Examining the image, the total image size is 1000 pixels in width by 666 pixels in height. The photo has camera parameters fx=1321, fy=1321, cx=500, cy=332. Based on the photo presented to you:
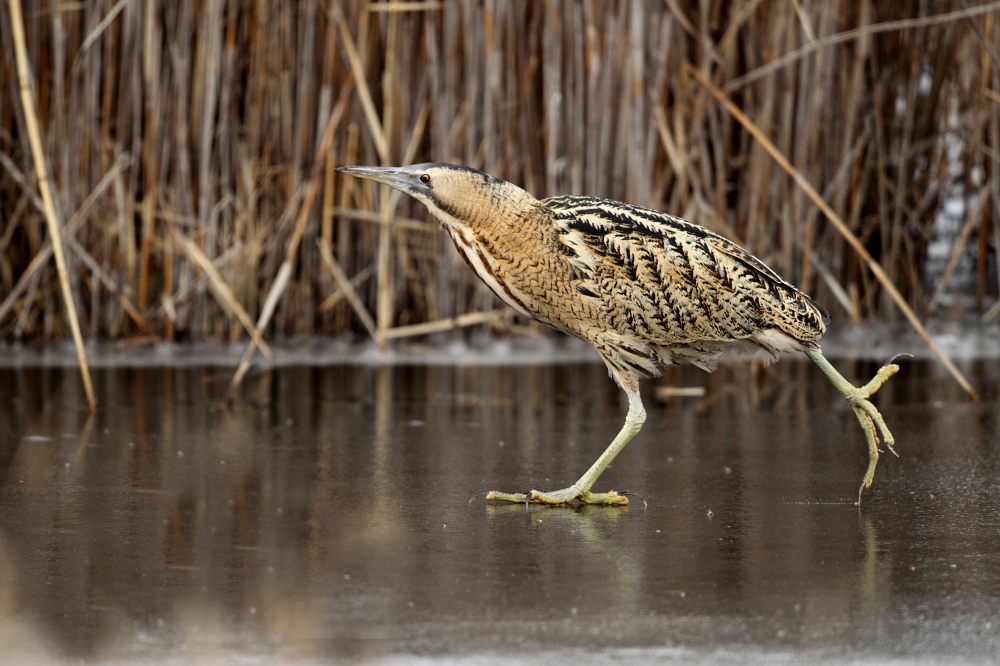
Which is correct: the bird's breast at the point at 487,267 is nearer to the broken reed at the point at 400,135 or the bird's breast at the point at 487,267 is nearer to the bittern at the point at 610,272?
the bittern at the point at 610,272

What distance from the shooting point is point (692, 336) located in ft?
14.3

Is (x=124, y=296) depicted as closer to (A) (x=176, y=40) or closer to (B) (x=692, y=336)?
(A) (x=176, y=40)

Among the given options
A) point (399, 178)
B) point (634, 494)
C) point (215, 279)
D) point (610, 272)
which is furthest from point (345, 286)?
point (634, 494)

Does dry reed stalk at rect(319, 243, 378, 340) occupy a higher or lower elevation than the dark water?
higher

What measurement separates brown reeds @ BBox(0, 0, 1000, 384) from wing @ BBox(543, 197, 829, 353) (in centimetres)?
276

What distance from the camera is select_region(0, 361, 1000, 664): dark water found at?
2758 millimetres

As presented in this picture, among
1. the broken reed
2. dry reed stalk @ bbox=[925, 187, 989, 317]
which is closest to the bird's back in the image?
the broken reed

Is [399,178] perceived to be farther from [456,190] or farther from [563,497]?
[563,497]

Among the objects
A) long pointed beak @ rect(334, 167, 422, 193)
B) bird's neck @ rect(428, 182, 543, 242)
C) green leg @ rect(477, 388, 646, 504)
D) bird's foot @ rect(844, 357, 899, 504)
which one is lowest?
green leg @ rect(477, 388, 646, 504)

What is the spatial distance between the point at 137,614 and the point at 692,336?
83.3 inches

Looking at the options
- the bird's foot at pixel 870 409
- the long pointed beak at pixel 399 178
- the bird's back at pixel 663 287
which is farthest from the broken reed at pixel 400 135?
the bird's foot at pixel 870 409

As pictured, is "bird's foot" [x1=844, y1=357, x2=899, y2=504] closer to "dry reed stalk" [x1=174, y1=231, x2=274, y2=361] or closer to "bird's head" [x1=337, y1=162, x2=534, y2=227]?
"bird's head" [x1=337, y1=162, x2=534, y2=227]

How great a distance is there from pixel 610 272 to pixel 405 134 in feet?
11.0

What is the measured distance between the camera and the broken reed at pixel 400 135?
6.92 metres
